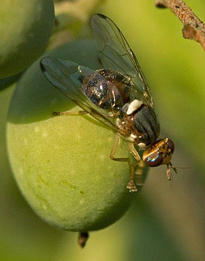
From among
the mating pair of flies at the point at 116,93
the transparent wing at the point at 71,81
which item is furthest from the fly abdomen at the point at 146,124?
the transparent wing at the point at 71,81

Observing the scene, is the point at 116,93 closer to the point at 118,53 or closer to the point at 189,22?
the point at 118,53

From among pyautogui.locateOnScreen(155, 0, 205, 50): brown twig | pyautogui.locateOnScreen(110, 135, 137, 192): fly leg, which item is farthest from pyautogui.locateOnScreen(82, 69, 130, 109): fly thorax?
pyautogui.locateOnScreen(155, 0, 205, 50): brown twig

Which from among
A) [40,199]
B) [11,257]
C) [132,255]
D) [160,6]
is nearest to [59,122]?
[40,199]

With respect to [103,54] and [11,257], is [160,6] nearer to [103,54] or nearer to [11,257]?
[103,54]

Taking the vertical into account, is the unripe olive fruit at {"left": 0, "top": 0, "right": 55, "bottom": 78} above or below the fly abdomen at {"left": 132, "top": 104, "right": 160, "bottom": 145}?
above

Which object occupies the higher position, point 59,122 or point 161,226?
point 59,122

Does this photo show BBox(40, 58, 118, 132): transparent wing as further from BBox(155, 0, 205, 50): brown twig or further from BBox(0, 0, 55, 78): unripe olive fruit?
BBox(155, 0, 205, 50): brown twig
